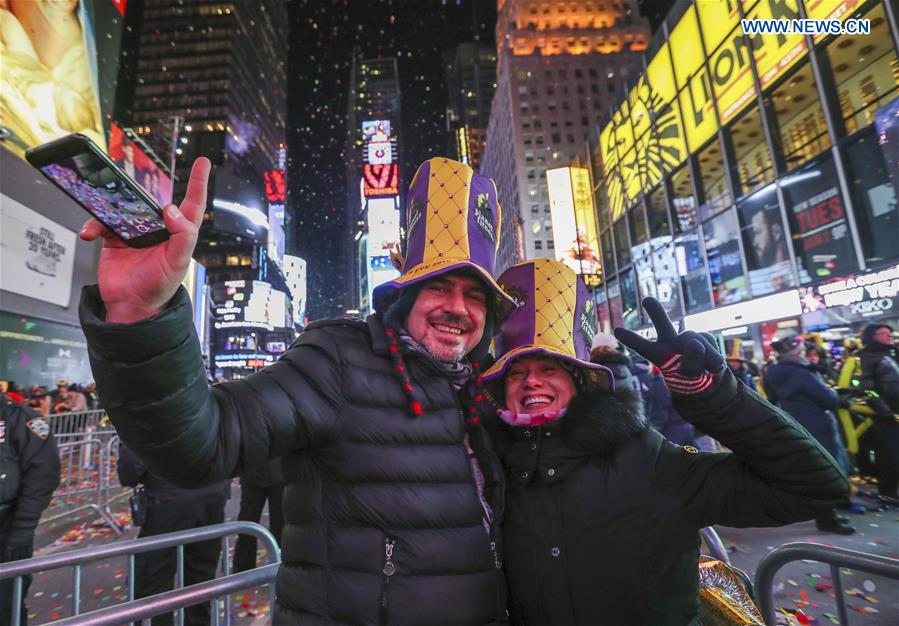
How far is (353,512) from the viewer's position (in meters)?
1.58

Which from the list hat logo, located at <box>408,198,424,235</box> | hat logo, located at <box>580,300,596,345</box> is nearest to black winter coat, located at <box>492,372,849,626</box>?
hat logo, located at <box>580,300,596,345</box>

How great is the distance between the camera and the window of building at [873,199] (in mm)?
11531

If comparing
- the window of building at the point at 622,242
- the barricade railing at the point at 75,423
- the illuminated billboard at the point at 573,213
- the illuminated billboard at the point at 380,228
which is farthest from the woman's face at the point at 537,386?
the illuminated billboard at the point at 380,228

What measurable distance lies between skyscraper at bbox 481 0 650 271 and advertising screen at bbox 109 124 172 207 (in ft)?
150

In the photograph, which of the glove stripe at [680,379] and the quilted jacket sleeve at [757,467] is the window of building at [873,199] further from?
the glove stripe at [680,379]

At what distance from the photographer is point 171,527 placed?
4.23 metres

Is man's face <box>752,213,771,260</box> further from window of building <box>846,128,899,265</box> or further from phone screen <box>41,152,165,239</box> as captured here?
phone screen <box>41,152,165,239</box>

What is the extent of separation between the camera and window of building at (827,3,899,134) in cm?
1202

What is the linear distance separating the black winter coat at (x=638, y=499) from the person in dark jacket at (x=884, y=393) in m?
6.65

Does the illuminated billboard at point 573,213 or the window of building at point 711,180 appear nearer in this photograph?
the window of building at point 711,180

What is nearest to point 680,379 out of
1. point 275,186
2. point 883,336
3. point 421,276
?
point 421,276

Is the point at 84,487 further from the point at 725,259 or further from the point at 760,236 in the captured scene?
the point at 725,259

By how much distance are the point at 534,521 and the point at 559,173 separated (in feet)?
104

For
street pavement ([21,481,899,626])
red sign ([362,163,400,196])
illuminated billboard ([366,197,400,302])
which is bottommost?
street pavement ([21,481,899,626])
